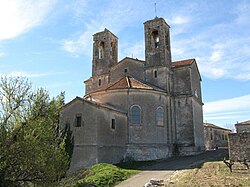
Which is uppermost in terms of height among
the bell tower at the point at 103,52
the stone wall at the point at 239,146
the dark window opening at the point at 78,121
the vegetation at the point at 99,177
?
the bell tower at the point at 103,52

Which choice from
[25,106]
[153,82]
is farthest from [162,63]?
[25,106]

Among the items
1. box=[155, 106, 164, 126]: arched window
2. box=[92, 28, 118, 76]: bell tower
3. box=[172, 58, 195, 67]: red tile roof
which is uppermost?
box=[92, 28, 118, 76]: bell tower

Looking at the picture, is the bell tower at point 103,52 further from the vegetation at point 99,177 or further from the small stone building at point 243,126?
the small stone building at point 243,126

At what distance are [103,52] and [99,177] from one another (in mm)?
22974

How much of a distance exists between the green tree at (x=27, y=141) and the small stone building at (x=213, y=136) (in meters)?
36.7

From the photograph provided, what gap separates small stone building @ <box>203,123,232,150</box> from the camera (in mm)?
46562

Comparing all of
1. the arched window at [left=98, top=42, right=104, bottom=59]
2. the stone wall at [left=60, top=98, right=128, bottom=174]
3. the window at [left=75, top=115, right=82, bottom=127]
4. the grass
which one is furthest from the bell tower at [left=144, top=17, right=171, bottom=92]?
the grass

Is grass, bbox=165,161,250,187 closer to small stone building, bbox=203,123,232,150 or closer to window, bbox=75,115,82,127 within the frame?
window, bbox=75,115,82,127

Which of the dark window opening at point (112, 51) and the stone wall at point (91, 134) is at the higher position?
the dark window opening at point (112, 51)

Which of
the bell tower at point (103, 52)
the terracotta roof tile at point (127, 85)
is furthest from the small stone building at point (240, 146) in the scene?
the bell tower at point (103, 52)

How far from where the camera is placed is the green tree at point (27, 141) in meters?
12.6

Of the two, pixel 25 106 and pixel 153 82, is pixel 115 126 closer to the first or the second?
pixel 153 82

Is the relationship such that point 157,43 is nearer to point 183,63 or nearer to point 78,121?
point 183,63

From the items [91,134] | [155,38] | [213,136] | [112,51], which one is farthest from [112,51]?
[213,136]
